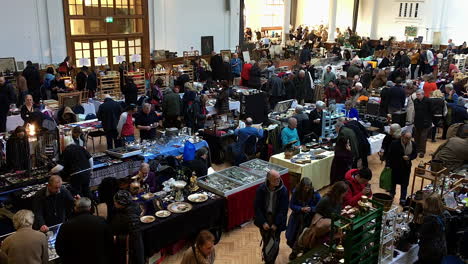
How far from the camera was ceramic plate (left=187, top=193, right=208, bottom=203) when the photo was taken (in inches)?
260

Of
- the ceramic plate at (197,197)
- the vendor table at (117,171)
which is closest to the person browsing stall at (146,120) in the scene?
the vendor table at (117,171)

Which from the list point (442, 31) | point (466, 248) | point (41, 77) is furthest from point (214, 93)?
point (442, 31)

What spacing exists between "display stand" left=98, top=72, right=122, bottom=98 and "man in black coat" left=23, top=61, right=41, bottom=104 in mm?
1780

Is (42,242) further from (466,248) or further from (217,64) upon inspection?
(217,64)

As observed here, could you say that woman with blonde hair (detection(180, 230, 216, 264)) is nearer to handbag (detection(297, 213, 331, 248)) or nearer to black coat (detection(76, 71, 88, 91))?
handbag (detection(297, 213, 331, 248))

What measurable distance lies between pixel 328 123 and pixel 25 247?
731cm

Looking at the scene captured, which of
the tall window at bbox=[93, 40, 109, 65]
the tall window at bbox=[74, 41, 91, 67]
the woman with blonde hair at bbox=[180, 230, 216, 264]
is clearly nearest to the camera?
the woman with blonde hair at bbox=[180, 230, 216, 264]

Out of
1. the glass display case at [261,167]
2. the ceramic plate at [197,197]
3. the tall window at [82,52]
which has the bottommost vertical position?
the ceramic plate at [197,197]

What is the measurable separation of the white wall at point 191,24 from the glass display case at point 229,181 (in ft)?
37.1

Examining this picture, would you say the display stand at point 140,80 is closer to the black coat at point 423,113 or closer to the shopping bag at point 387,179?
the black coat at point 423,113

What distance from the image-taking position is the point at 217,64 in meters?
17.1

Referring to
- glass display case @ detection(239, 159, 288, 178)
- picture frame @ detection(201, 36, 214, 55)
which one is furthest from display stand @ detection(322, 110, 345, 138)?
picture frame @ detection(201, 36, 214, 55)

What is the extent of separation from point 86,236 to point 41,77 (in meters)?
11.2

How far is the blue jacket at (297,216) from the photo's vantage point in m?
5.80
